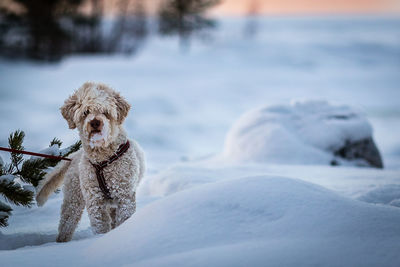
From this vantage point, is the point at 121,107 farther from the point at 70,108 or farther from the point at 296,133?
the point at 296,133

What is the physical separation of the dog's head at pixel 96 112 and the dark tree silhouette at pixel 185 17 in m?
29.4

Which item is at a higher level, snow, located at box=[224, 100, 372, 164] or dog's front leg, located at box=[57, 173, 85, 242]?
snow, located at box=[224, 100, 372, 164]

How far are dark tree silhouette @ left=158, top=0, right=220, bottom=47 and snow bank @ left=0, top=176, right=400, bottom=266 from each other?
3006 cm

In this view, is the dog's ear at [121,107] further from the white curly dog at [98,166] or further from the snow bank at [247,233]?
the snow bank at [247,233]

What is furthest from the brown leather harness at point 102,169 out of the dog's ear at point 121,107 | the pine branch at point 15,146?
the pine branch at point 15,146

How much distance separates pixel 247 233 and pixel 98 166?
144 centimetres

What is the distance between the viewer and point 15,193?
9.01ft

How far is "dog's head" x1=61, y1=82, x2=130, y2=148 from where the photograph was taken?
2.68 metres

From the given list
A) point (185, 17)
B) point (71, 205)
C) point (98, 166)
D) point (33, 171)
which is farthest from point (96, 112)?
point (185, 17)

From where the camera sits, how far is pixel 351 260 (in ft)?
6.01

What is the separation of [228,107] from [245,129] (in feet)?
34.7

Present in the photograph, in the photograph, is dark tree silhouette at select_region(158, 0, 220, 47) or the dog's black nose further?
dark tree silhouette at select_region(158, 0, 220, 47)

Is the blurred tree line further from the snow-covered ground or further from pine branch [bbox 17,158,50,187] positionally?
pine branch [bbox 17,158,50,187]

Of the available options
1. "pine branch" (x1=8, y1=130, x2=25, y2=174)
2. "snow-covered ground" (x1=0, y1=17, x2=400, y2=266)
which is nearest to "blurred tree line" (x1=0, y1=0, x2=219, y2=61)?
"snow-covered ground" (x1=0, y1=17, x2=400, y2=266)
